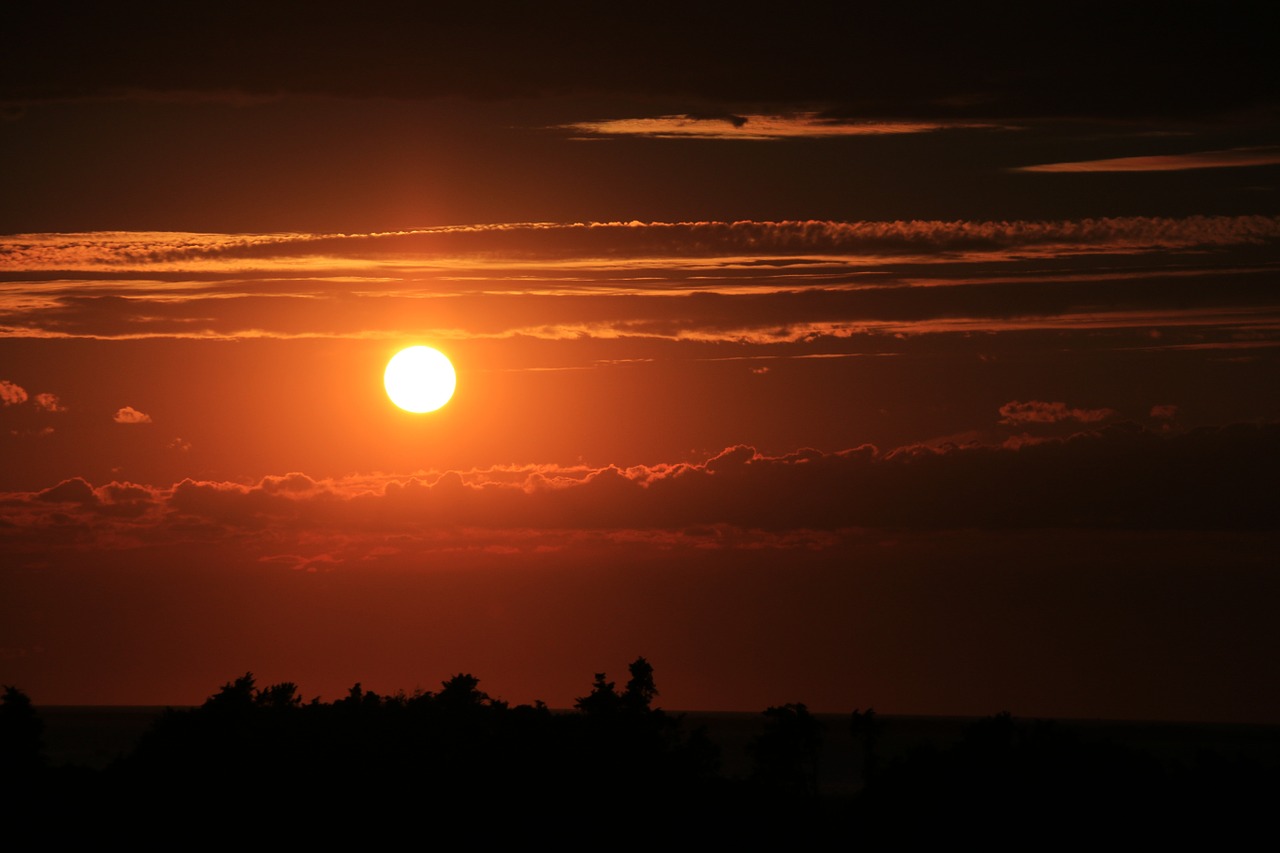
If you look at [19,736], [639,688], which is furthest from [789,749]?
[19,736]

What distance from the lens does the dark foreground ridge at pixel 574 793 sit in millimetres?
79000

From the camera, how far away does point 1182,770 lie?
87438 mm

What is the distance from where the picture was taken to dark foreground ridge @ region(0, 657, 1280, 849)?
7900 centimetres

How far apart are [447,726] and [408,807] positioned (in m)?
18.5

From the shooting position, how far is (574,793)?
271 feet

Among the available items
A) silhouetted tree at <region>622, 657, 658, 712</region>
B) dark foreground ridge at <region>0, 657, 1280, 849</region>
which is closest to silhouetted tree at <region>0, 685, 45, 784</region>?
dark foreground ridge at <region>0, 657, 1280, 849</region>

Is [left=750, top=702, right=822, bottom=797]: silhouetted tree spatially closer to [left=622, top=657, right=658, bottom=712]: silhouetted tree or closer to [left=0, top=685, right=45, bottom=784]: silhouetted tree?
[left=622, top=657, right=658, bottom=712]: silhouetted tree

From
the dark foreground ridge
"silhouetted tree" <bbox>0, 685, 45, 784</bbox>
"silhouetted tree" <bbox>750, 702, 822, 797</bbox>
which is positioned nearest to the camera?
the dark foreground ridge

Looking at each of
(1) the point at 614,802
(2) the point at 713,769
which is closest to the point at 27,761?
(1) the point at 614,802

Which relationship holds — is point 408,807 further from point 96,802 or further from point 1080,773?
point 1080,773

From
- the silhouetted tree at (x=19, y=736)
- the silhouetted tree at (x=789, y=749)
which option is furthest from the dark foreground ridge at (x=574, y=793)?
the silhouetted tree at (x=789, y=749)

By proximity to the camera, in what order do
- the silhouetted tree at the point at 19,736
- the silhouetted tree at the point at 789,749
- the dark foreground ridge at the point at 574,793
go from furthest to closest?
the silhouetted tree at the point at 789,749 → the silhouetted tree at the point at 19,736 → the dark foreground ridge at the point at 574,793

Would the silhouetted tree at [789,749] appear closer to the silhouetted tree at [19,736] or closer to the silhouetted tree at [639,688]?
the silhouetted tree at [639,688]

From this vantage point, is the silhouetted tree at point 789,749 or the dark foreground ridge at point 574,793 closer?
the dark foreground ridge at point 574,793
